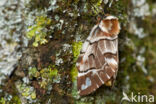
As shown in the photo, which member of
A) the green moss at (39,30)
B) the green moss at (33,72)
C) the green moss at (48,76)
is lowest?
the green moss at (48,76)

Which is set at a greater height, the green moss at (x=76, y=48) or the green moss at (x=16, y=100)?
the green moss at (x=76, y=48)

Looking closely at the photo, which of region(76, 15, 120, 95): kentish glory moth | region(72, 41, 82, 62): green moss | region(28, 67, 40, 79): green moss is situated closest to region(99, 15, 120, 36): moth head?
region(76, 15, 120, 95): kentish glory moth

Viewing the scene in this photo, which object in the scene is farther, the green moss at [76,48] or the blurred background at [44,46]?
the green moss at [76,48]

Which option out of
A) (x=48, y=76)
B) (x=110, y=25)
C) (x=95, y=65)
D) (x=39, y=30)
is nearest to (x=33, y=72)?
(x=48, y=76)

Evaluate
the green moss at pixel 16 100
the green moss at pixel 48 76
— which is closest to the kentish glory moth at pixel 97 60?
the green moss at pixel 48 76

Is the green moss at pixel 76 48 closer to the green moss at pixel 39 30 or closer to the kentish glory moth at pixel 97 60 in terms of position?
the kentish glory moth at pixel 97 60

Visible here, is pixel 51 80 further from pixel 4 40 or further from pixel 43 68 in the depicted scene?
pixel 4 40

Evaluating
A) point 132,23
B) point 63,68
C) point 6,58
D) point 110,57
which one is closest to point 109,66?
point 110,57
